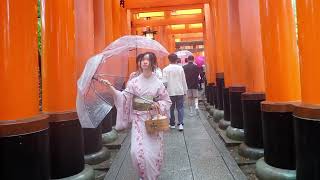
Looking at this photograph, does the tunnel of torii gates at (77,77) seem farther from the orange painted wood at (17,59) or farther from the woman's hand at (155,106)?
the woman's hand at (155,106)

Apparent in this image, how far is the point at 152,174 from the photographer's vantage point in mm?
4758

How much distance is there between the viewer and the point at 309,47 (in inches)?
145

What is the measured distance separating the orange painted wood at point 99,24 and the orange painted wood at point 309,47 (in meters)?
5.78

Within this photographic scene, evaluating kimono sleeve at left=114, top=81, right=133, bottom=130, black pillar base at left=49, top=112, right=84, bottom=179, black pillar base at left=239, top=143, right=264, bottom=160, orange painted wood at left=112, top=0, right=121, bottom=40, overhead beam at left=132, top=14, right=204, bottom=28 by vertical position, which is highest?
overhead beam at left=132, top=14, right=204, bottom=28

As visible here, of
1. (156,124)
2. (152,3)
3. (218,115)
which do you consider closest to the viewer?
(156,124)

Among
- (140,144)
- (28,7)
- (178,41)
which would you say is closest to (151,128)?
(140,144)

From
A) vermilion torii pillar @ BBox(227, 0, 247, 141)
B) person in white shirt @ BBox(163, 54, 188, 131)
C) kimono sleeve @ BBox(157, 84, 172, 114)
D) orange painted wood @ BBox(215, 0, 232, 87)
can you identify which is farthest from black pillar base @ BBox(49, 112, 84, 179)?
orange painted wood @ BBox(215, 0, 232, 87)

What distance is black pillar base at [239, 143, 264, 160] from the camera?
20.8 ft

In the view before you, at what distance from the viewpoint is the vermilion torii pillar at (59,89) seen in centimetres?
508

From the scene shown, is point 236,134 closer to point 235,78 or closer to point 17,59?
point 235,78

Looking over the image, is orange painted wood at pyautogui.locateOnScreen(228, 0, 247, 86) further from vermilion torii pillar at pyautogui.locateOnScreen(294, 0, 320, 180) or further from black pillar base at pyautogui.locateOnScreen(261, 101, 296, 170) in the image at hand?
vermilion torii pillar at pyautogui.locateOnScreen(294, 0, 320, 180)

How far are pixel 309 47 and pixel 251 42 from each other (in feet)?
10.9

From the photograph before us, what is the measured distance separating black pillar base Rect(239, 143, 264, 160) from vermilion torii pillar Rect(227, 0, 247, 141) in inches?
39.5

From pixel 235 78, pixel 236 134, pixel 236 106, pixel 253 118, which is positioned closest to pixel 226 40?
pixel 235 78
